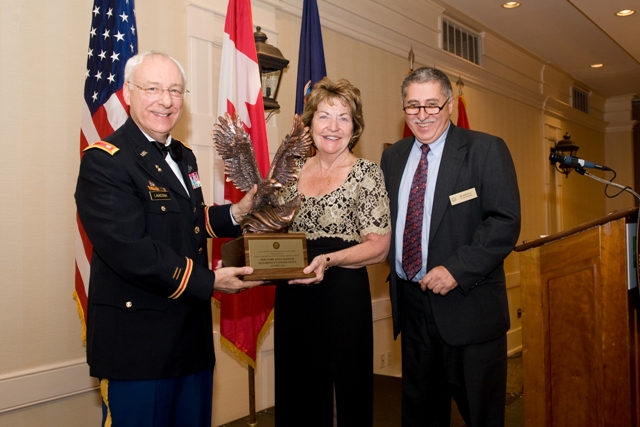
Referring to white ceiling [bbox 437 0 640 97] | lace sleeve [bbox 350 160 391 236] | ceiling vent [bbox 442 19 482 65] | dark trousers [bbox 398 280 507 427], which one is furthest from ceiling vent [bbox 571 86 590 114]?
lace sleeve [bbox 350 160 391 236]

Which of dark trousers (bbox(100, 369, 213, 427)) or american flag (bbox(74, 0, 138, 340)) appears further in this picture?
american flag (bbox(74, 0, 138, 340))

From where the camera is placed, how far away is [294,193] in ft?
7.54

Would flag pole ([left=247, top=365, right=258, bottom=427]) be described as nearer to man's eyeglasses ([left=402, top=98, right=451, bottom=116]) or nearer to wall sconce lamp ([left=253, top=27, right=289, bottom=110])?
wall sconce lamp ([left=253, top=27, right=289, bottom=110])

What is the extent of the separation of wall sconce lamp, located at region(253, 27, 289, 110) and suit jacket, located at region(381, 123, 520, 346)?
1473mm

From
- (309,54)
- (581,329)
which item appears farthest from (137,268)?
(309,54)

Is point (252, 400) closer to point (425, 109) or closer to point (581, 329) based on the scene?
point (581, 329)

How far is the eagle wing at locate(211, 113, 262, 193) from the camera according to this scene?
218 centimetres

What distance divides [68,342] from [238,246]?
3.97 feet

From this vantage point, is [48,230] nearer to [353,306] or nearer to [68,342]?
[68,342]

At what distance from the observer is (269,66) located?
3.51m

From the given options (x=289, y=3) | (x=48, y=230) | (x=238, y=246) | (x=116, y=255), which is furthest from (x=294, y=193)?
(x=289, y=3)

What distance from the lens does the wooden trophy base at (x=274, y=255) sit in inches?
78.7

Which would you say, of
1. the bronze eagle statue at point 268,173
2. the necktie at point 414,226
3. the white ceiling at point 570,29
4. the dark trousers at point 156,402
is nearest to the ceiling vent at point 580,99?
the white ceiling at point 570,29

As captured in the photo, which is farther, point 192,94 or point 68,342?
point 192,94
